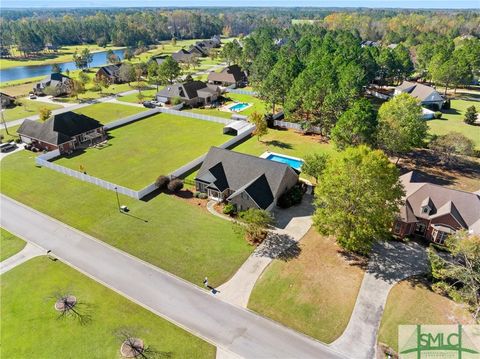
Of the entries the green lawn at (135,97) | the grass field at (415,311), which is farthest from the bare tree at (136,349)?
the green lawn at (135,97)

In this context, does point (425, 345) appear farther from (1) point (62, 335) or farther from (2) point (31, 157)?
(2) point (31, 157)

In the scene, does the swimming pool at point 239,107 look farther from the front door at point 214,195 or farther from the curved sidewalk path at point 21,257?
the curved sidewalk path at point 21,257

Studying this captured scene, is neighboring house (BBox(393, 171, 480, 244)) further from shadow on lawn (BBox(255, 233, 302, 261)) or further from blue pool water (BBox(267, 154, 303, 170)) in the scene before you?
blue pool water (BBox(267, 154, 303, 170))

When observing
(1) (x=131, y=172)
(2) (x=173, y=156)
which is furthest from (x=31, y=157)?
(2) (x=173, y=156)

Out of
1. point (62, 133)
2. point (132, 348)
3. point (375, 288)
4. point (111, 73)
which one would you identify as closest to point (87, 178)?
point (62, 133)

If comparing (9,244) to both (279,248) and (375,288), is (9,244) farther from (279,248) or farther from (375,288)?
(375,288)

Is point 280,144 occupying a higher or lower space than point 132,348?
higher
